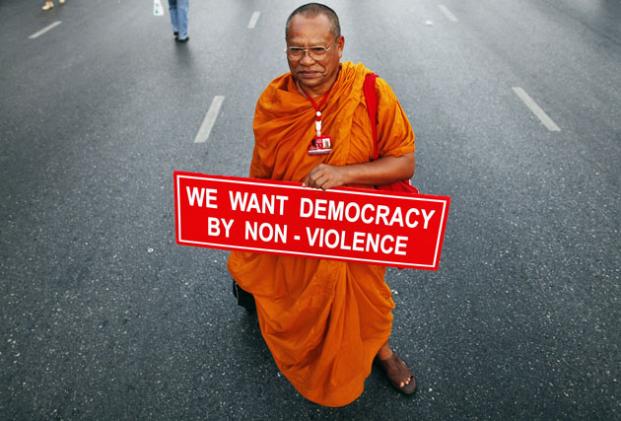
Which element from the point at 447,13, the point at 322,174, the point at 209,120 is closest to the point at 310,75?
the point at 322,174

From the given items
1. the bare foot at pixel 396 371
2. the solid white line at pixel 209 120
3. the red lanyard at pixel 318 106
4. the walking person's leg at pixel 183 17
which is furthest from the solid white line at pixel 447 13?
the red lanyard at pixel 318 106

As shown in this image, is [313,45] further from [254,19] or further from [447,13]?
[447,13]

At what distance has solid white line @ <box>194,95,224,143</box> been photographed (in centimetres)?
520

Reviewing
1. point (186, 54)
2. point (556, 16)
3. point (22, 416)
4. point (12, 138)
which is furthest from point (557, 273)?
point (556, 16)

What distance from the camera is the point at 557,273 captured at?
338 centimetres

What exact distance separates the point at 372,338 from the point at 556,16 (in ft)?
31.5

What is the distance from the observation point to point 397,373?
264 centimetres

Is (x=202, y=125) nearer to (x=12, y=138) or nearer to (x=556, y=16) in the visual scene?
(x=12, y=138)

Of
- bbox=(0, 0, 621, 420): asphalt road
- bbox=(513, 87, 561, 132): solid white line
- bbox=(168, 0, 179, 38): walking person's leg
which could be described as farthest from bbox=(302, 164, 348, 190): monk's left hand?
bbox=(168, 0, 179, 38): walking person's leg

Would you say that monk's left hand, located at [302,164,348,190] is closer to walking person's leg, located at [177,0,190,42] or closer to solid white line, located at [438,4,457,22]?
walking person's leg, located at [177,0,190,42]

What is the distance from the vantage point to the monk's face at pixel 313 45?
76.7 inches

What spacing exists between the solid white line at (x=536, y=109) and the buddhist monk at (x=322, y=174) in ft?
13.0

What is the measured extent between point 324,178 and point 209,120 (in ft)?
13.1

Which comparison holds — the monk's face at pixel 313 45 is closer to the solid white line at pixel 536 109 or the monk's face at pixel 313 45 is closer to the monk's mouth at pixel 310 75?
the monk's mouth at pixel 310 75
